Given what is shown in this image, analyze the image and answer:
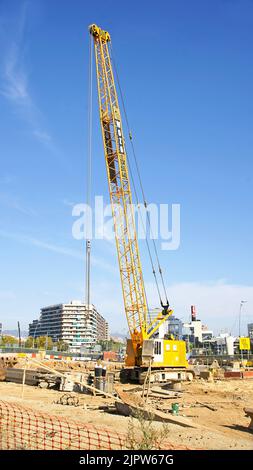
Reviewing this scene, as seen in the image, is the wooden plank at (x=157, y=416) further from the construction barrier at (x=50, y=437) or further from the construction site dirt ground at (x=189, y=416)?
the construction barrier at (x=50, y=437)

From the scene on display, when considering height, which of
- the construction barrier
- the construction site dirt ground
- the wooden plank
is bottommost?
the construction site dirt ground

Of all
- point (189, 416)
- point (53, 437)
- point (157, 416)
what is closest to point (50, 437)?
point (53, 437)

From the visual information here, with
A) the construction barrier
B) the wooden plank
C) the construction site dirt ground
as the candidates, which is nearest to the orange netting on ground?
the construction barrier

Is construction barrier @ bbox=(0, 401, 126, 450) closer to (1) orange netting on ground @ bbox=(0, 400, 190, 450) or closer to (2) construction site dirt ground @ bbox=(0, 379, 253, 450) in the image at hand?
(1) orange netting on ground @ bbox=(0, 400, 190, 450)

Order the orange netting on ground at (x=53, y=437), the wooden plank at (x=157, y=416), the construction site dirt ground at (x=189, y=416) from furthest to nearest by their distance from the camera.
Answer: the wooden plank at (x=157, y=416) → the construction site dirt ground at (x=189, y=416) → the orange netting on ground at (x=53, y=437)

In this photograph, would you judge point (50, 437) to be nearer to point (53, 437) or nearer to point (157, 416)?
point (53, 437)

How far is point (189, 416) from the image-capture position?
17.9 m

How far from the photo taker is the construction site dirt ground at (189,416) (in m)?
11.0

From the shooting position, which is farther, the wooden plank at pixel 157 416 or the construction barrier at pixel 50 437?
the wooden plank at pixel 157 416

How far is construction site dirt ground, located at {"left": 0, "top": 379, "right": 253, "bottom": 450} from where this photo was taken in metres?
11.0

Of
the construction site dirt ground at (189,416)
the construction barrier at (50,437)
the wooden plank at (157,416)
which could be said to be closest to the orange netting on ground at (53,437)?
the construction barrier at (50,437)

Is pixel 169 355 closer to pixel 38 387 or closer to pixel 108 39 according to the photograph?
pixel 38 387

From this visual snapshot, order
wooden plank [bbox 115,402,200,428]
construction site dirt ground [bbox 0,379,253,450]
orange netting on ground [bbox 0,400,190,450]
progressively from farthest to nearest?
wooden plank [bbox 115,402,200,428] → construction site dirt ground [bbox 0,379,253,450] → orange netting on ground [bbox 0,400,190,450]
